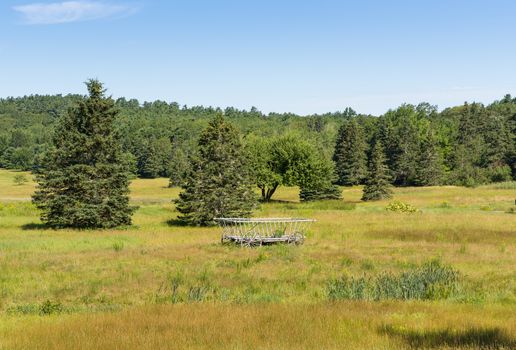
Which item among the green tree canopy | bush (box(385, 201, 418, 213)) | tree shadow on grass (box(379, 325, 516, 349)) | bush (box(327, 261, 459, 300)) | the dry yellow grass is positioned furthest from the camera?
the green tree canopy

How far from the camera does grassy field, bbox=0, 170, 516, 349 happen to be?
9266mm

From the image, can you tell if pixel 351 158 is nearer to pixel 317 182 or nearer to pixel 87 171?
pixel 317 182

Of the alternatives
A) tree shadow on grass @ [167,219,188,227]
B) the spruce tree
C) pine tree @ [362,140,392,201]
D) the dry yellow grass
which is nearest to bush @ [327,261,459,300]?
the dry yellow grass

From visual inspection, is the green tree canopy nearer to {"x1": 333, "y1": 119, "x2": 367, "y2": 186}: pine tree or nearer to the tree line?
the tree line

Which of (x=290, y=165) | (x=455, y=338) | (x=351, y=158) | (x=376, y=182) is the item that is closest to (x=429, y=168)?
(x=351, y=158)

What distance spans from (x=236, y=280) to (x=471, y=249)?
1436 cm

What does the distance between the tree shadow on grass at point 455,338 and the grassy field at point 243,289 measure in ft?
0.11

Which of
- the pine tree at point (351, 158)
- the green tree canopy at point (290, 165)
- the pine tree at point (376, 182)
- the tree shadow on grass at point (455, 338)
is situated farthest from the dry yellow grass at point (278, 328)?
the pine tree at point (351, 158)

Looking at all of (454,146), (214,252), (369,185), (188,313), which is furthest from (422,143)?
(188,313)

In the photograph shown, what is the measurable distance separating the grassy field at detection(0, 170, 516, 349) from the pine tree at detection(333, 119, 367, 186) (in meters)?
Answer: 67.7

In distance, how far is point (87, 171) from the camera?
39562 mm

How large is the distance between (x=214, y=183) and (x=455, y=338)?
3482 centimetres

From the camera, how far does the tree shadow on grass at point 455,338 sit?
8.38m

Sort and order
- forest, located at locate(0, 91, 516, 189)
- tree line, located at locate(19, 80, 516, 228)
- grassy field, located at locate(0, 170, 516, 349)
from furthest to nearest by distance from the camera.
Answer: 1. forest, located at locate(0, 91, 516, 189)
2. tree line, located at locate(19, 80, 516, 228)
3. grassy field, located at locate(0, 170, 516, 349)
